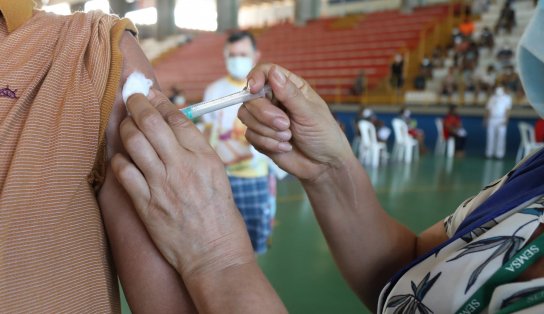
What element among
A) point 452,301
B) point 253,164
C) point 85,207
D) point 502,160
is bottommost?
point 502,160

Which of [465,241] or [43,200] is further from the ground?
[43,200]

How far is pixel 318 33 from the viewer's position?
13.5 metres

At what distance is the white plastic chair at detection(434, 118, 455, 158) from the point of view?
7746 mm

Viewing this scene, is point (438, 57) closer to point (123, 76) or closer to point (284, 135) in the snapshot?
point (284, 135)

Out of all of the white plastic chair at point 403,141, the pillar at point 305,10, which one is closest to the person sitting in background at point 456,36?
the white plastic chair at point 403,141

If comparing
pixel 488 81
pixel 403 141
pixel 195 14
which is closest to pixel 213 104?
pixel 403 141

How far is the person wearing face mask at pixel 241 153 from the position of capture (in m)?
2.35

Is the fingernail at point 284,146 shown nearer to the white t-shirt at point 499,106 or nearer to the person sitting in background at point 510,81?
the white t-shirt at point 499,106

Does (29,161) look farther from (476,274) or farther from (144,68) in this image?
(476,274)

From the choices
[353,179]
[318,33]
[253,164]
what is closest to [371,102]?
[318,33]

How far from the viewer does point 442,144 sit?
8094 millimetres

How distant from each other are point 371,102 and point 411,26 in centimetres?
328

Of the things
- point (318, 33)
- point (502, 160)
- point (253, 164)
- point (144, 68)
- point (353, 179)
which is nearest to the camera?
point (144, 68)

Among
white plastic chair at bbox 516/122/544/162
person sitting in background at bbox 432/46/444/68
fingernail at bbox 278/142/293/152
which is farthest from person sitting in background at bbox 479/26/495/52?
fingernail at bbox 278/142/293/152
